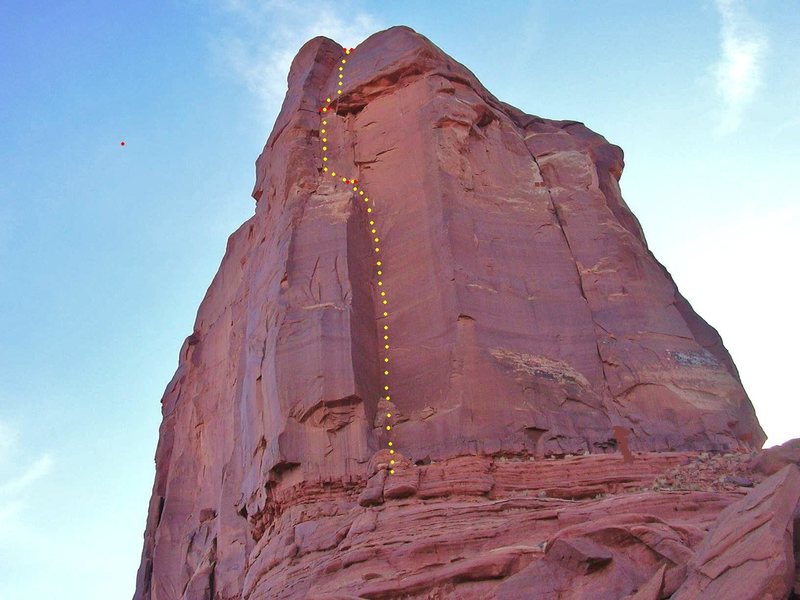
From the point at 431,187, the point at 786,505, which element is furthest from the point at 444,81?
the point at 786,505

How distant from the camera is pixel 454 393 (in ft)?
69.6

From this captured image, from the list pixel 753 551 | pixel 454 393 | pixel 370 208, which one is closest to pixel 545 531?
pixel 753 551

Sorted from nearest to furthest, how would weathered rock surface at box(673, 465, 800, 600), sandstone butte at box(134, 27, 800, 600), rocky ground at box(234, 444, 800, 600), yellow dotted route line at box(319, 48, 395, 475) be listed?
weathered rock surface at box(673, 465, 800, 600) < rocky ground at box(234, 444, 800, 600) < sandstone butte at box(134, 27, 800, 600) < yellow dotted route line at box(319, 48, 395, 475)

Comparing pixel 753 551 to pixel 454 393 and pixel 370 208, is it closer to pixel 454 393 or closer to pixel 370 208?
pixel 454 393

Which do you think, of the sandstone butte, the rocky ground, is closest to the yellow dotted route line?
the sandstone butte

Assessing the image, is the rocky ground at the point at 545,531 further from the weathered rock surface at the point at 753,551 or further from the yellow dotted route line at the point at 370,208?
the yellow dotted route line at the point at 370,208

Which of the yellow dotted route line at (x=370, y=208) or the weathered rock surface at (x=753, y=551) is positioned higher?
the yellow dotted route line at (x=370, y=208)

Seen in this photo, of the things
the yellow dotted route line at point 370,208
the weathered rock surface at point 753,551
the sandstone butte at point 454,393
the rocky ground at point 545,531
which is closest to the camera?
the weathered rock surface at point 753,551

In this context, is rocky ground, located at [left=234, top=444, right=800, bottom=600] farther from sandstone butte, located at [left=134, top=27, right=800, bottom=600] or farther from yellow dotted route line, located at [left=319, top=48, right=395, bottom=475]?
yellow dotted route line, located at [left=319, top=48, right=395, bottom=475]

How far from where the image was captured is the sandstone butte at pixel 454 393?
52.6ft

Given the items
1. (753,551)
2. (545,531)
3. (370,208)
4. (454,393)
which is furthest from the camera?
(370,208)

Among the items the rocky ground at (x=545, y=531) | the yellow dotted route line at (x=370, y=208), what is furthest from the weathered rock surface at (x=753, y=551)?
the yellow dotted route line at (x=370, y=208)

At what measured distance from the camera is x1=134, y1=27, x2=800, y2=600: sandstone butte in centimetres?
Result: 1603

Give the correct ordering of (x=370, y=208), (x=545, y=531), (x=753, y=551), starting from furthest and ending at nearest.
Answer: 1. (x=370, y=208)
2. (x=545, y=531)
3. (x=753, y=551)
